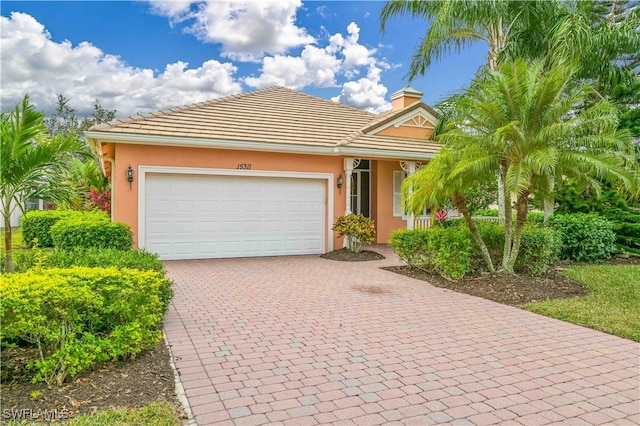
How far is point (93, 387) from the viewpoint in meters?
3.69

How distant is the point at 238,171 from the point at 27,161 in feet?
22.2

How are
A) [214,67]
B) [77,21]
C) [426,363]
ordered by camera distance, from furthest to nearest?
[214,67], [77,21], [426,363]

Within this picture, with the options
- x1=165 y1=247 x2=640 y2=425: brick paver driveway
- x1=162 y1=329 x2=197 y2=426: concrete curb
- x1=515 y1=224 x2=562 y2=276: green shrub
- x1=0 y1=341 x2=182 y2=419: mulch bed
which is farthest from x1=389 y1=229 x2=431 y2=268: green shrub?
x1=0 y1=341 x2=182 y2=419: mulch bed

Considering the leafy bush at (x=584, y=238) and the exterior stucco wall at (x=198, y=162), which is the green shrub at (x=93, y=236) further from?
the leafy bush at (x=584, y=238)

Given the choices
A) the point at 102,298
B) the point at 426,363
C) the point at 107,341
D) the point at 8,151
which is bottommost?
the point at 426,363

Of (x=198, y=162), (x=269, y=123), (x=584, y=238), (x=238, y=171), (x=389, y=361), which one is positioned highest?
(x=269, y=123)

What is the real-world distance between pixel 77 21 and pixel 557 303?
13.2 m

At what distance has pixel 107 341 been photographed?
4027 mm

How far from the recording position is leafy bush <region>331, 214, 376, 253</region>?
11888 mm

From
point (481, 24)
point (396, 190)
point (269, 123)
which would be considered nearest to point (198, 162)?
point (269, 123)

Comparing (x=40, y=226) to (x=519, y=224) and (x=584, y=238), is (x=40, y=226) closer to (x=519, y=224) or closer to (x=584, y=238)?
(x=519, y=224)

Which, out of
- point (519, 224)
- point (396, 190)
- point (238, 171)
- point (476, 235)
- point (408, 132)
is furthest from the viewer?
point (396, 190)

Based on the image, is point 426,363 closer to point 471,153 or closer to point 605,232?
point 471,153

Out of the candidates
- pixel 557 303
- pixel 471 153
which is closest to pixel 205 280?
pixel 471 153
